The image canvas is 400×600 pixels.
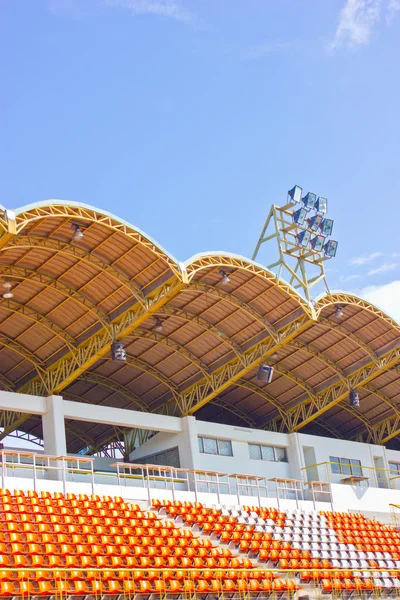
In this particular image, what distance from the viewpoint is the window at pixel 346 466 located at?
4537 centimetres

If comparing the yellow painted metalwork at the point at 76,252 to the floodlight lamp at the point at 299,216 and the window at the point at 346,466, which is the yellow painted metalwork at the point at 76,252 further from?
the window at the point at 346,466

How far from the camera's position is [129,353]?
39.8m

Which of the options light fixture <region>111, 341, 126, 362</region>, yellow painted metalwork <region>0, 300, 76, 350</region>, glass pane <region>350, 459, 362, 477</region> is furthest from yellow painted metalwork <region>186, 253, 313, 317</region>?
glass pane <region>350, 459, 362, 477</region>

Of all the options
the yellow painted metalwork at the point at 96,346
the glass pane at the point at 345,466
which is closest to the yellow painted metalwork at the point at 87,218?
the yellow painted metalwork at the point at 96,346

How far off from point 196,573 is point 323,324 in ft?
62.3

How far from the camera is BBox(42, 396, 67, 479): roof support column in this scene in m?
34.3

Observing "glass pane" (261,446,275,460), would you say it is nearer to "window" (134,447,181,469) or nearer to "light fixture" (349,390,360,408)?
"light fixture" (349,390,360,408)

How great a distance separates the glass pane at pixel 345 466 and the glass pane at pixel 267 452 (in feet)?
13.2

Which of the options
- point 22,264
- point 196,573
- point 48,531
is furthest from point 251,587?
point 22,264

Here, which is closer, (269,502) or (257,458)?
(269,502)

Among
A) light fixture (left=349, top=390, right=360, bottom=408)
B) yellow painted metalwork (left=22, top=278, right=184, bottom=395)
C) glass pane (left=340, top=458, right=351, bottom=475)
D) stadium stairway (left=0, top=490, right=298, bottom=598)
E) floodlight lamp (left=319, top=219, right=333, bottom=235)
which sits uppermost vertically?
floodlight lamp (left=319, top=219, right=333, bottom=235)

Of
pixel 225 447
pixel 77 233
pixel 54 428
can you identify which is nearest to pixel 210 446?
pixel 225 447

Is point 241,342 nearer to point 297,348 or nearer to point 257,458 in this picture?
point 297,348

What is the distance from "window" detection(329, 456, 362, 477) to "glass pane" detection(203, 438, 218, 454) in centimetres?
715
